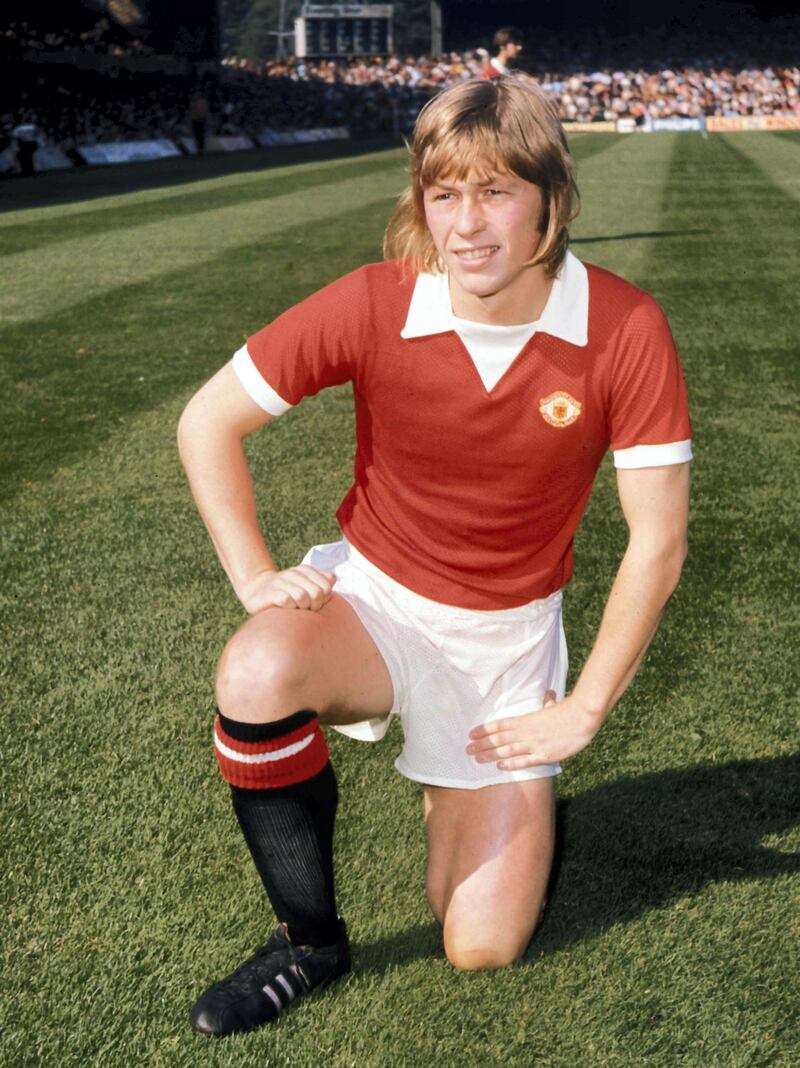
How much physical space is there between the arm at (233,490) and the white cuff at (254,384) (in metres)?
0.02

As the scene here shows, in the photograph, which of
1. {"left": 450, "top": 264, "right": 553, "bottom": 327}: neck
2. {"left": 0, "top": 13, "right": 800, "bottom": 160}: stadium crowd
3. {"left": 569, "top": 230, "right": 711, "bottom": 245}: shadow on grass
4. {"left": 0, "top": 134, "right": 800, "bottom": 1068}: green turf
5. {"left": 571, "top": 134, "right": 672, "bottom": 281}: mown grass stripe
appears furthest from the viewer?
{"left": 0, "top": 13, "right": 800, "bottom": 160}: stadium crowd

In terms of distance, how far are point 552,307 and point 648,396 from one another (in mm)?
238

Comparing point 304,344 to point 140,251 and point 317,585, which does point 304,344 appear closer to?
point 317,585

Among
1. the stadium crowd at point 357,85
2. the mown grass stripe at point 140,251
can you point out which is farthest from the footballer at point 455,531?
the stadium crowd at point 357,85

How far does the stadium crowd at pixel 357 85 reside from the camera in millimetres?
28766

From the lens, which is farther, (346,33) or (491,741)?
(346,33)

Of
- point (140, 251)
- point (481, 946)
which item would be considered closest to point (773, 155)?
point (140, 251)

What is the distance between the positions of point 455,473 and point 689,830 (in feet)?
3.23

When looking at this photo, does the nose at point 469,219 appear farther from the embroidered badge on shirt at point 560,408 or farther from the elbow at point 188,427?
the elbow at point 188,427

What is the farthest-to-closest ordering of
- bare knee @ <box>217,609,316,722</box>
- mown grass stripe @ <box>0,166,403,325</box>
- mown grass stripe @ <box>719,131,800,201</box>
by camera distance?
1. mown grass stripe @ <box>719,131,800,201</box>
2. mown grass stripe @ <box>0,166,403,325</box>
3. bare knee @ <box>217,609,316,722</box>

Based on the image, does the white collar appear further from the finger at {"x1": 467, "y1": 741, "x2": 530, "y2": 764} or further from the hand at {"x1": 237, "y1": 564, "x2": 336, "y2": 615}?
the finger at {"x1": 467, "y1": 741, "x2": 530, "y2": 764}

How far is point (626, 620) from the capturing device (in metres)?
2.18

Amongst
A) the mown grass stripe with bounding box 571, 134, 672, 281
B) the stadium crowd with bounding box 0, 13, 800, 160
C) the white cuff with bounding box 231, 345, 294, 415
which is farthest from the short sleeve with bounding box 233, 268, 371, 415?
the stadium crowd with bounding box 0, 13, 800, 160

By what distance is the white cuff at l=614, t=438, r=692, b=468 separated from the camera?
2119mm
